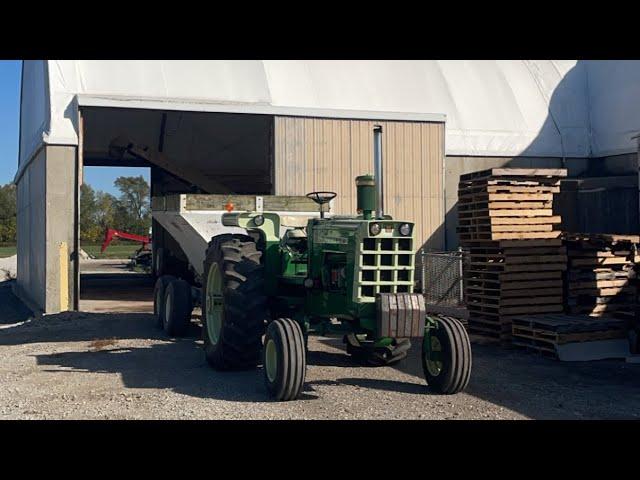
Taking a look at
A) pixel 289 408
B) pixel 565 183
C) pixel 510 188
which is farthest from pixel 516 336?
pixel 565 183

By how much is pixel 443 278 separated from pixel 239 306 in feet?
26.2

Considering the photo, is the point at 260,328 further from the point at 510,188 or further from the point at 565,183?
the point at 565,183

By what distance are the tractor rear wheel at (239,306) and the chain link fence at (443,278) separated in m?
6.46

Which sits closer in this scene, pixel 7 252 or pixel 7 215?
pixel 7 252

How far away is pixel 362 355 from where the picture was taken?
9.55 meters

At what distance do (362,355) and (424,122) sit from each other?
8919 mm

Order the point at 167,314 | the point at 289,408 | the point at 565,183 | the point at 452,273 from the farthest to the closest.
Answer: the point at 565,183 → the point at 452,273 → the point at 167,314 → the point at 289,408

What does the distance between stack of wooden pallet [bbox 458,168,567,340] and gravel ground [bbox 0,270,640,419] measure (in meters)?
0.80

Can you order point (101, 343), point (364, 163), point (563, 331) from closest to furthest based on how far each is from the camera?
point (563, 331) → point (101, 343) → point (364, 163)

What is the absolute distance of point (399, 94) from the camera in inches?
699

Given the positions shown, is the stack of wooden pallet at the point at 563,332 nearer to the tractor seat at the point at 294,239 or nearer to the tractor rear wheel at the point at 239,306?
the tractor seat at the point at 294,239

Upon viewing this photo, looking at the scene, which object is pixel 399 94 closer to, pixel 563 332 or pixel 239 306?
pixel 563 332

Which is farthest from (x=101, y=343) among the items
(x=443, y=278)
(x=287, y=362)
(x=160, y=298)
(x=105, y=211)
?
(x=105, y=211)

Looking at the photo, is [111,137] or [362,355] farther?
[111,137]
